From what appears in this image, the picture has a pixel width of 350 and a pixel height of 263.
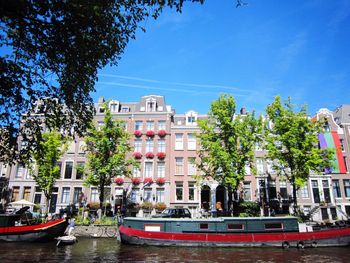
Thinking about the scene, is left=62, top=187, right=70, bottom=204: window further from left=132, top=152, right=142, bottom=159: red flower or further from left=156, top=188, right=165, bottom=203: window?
left=156, top=188, right=165, bottom=203: window

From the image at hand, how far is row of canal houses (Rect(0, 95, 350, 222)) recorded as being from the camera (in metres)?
39.8

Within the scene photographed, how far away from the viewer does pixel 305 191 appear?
132 ft

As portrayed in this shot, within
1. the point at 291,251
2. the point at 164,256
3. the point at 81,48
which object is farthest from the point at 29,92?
the point at 291,251

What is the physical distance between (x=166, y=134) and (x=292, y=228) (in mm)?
24063

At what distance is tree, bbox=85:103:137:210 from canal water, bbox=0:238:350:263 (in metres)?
9.72

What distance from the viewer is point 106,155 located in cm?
3447

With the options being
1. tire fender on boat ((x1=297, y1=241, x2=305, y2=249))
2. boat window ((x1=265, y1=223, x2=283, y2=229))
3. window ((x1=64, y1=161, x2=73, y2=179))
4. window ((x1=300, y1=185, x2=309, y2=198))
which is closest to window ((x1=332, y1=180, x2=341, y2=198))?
window ((x1=300, y1=185, x2=309, y2=198))

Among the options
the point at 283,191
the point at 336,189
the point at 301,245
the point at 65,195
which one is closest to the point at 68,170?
the point at 65,195

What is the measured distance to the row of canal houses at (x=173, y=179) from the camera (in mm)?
39781

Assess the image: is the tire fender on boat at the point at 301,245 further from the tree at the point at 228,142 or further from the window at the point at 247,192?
the window at the point at 247,192

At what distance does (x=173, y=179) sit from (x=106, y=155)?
37.7 ft

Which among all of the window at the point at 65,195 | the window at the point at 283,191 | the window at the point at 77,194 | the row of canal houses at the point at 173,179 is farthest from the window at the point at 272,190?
the window at the point at 65,195

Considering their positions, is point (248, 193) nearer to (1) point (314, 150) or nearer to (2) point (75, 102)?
(1) point (314, 150)

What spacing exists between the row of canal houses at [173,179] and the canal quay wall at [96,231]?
9567 mm
